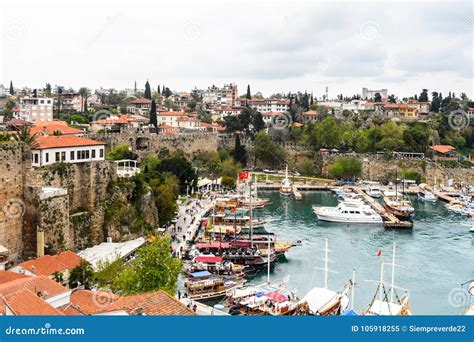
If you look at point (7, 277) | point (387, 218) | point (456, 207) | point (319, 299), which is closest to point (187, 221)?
point (387, 218)

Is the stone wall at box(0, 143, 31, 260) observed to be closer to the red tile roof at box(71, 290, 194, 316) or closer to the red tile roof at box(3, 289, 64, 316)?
the red tile roof at box(3, 289, 64, 316)

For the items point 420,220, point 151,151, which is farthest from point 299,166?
point 420,220

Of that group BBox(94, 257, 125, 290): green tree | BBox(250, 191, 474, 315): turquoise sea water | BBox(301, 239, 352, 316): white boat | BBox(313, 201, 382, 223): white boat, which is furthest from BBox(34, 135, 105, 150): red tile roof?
BBox(313, 201, 382, 223): white boat

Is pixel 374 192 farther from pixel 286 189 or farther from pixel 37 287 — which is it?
pixel 37 287

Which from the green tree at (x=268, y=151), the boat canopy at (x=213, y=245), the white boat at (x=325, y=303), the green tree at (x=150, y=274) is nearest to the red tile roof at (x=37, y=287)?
the green tree at (x=150, y=274)

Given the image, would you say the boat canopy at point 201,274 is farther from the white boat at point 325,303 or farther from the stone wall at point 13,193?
the stone wall at point 13,193

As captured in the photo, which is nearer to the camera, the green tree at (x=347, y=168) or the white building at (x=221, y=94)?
the green tree at (x=347, y=168)
